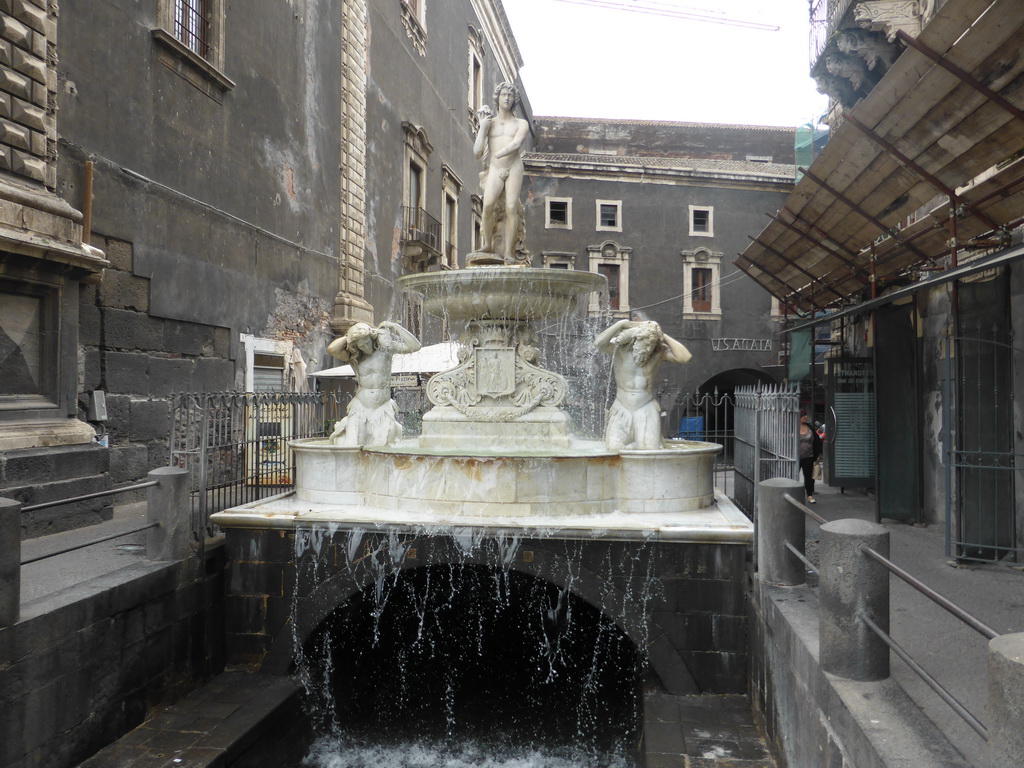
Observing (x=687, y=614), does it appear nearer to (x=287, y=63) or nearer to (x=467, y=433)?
(x=467, y=433)

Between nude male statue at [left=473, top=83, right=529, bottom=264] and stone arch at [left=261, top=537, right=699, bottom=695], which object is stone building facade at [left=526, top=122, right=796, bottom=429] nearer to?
nude male statue at [left=473, top=83, right=529, bottom=264]

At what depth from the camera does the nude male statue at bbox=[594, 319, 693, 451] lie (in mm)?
7102

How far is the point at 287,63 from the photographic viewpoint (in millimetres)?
13891

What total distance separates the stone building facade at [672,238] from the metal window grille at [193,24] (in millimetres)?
20859

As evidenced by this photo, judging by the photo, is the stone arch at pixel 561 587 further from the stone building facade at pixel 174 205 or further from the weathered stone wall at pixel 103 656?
the stone building facade at pixel 174 205

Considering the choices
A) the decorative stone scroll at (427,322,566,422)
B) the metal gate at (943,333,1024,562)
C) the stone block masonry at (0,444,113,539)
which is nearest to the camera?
the metal gate at (943,333,1024,562)

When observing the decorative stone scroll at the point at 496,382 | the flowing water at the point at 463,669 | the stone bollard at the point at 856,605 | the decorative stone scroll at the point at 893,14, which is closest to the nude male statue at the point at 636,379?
the decorative stone scroll at the point at 496,382

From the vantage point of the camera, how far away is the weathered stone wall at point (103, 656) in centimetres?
447

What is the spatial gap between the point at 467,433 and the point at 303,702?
2.89 metres

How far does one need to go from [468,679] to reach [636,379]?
11.4 feet

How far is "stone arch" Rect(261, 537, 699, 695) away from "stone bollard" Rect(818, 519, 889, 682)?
2310 mm

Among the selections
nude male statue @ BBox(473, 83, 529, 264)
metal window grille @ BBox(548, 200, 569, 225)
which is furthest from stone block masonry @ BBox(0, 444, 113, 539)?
metal window grille @ BBox(548, 200, 569, 225)

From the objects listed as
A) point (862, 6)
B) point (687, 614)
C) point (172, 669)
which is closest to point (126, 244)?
point (172, 669)

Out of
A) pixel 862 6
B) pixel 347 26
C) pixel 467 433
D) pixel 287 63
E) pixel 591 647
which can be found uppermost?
pixel 347 26
